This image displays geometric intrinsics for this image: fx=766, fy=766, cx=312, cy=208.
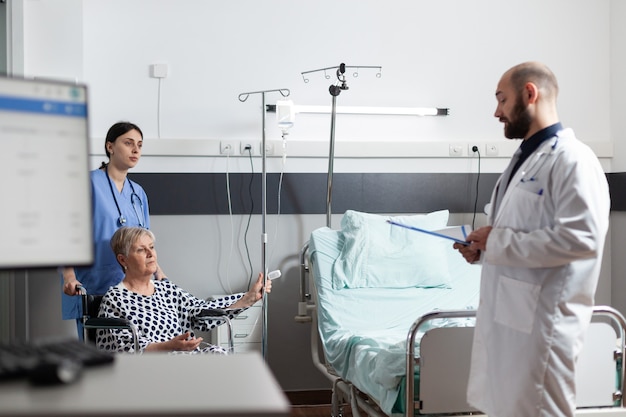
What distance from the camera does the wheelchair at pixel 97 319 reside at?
2.86 meters

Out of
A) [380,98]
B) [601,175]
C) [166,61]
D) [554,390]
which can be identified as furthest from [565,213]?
[166,61]

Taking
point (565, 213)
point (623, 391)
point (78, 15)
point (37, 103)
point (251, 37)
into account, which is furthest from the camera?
point (251, 37)

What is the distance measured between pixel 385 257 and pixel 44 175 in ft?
9.84

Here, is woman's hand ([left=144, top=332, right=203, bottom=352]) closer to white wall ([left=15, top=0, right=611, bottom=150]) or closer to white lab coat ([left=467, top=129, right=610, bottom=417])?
white lab coat ([left=467, top=129, right=610, bottom=417])

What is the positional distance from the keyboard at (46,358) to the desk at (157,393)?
1cm

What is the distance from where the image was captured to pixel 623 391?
287 centimetres

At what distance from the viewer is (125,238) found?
3.14 metres

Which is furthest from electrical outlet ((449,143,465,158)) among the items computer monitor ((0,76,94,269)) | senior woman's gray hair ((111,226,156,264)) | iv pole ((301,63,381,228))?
computer monitor ((0,76,94,269))

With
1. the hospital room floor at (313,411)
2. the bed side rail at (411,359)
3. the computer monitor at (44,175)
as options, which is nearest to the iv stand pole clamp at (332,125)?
the hospital room floor at (313,411)

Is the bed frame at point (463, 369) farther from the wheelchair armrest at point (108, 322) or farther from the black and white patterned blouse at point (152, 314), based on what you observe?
the wheelchair armrest at point (108, 322)

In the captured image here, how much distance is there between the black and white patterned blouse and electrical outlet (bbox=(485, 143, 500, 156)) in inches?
84.7

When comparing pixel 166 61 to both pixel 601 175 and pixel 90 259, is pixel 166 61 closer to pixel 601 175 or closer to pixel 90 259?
pixel 601 175

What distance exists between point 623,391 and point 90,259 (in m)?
2.28

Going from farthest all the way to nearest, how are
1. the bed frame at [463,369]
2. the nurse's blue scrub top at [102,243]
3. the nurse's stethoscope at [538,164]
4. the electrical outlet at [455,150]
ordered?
1. the electrical outlet at [455,150]
2. the nurse's blue scrub top at [102,243]
3. the bed frame at [463,369]
4. the nurse's stethoscope at [538,164]
